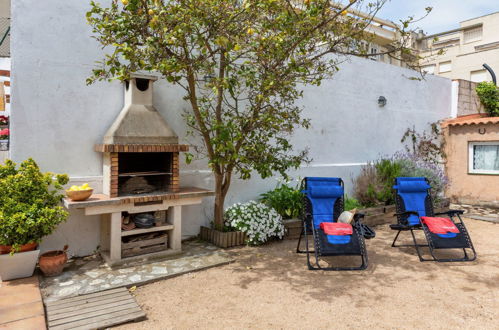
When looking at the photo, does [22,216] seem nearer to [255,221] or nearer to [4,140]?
[4,140]

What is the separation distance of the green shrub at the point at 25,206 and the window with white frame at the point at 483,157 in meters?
11.7

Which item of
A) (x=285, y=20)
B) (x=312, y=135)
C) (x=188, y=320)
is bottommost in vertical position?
(x=188, y=320)

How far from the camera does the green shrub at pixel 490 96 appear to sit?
1198 centimetres

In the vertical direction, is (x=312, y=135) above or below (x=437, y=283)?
above

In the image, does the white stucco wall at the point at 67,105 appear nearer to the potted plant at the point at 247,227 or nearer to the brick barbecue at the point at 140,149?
the brick barbecue at the point at 140,149

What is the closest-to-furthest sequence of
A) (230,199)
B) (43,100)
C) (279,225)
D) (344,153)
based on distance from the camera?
(43,100) < (279,225) < (230,199) < (344,153)

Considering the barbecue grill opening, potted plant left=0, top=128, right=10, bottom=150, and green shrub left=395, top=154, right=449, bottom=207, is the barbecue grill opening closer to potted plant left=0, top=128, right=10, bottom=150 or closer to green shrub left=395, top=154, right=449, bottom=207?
potted plant left=0, top=128, right=10, bottom=150

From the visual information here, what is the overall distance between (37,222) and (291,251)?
3.81 meters

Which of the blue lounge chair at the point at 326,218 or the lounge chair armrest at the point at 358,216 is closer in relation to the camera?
the blue lounge chair at the point at 326,218

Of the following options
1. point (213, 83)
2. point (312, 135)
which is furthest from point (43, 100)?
point (312, 135)

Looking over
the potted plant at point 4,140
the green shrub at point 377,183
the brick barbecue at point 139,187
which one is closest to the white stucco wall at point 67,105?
the brick barbecue at point 139,187

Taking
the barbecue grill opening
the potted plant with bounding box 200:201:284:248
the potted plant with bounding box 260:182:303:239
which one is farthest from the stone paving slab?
the potted plant with bounding box 260:182:303:239

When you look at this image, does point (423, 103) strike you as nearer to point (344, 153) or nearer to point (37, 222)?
point (344, 153)

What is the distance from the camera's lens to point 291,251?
573cm
